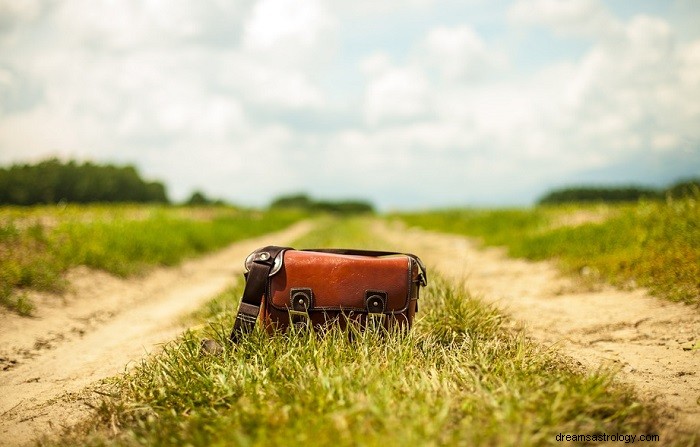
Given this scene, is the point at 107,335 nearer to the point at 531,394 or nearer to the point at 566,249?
the point at 531,394

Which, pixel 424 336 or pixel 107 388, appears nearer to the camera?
pixel 107 388

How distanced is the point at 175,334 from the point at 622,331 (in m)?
4.00

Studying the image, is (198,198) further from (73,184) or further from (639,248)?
(639,248)

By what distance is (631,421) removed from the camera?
2268 millimetres

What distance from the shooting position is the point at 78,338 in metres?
4.83

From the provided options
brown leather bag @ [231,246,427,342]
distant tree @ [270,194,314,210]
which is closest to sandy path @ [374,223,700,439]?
brown leather bag @ [231,246,427,342]

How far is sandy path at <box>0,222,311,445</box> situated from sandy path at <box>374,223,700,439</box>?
10.6 feet

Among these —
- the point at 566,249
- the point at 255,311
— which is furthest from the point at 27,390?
the point at 566,249

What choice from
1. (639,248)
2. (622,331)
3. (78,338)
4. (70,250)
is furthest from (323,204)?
(622,331)

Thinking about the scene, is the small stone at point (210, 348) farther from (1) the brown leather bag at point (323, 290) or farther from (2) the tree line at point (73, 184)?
(2) the tree line at point (73, 184)

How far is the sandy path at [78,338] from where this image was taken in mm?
2930

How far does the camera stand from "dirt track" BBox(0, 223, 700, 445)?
2.89 meters

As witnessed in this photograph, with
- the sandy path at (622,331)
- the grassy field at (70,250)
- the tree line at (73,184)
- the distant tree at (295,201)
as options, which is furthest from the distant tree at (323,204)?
the sandy path at (622,331)

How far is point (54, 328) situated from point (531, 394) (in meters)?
4.99
